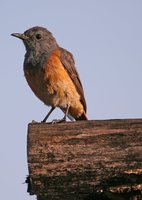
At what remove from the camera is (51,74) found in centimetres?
981

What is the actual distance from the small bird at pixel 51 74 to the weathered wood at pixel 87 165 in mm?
4894

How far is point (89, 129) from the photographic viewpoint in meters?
5.09

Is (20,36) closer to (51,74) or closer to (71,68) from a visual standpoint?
(71,68)

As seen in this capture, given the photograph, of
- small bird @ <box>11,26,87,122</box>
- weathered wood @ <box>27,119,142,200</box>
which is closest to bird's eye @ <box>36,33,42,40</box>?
small bird @ <box>11,26,87,122</box>

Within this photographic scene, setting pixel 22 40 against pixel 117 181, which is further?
pixel 22 40

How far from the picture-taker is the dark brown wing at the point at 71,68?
1044 centimetres

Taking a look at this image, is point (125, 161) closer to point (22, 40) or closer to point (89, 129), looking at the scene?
point (89, 129)

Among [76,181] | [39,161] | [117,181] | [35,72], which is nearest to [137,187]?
[117,181]

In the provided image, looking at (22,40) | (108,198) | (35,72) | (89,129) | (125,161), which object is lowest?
(108,198)

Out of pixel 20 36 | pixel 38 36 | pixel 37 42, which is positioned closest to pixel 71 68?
pixel 37 42

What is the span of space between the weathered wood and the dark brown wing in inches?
217

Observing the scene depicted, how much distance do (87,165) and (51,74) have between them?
5.23 meters

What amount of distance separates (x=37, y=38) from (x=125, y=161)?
6.76m

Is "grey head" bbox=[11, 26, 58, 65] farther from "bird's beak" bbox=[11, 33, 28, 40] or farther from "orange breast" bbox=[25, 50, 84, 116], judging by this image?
"orange breast" bbox=[25, 50, 84, 116]
